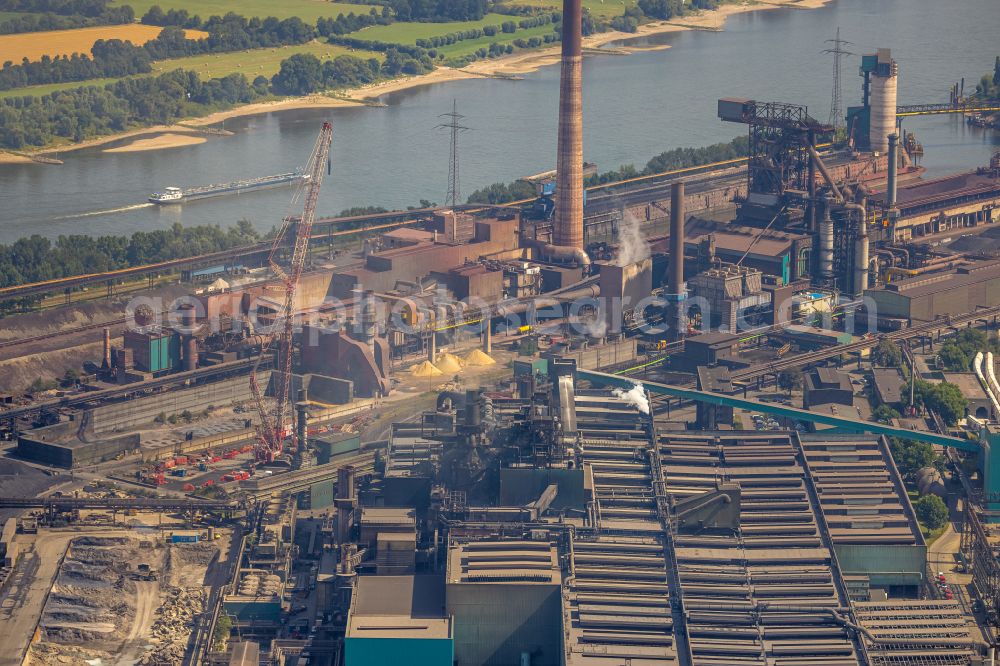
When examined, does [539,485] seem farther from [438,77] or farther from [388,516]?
[438,77]

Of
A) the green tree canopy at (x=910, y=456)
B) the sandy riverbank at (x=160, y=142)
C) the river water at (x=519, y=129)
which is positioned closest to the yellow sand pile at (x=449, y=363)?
the green tree canopy at (x=910, y=456)

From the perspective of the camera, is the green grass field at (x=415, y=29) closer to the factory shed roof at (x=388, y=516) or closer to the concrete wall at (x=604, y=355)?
the concrete wall at (x=604, y=355)

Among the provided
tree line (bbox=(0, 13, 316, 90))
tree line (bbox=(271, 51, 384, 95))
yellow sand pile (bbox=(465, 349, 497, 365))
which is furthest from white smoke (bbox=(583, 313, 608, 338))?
tree line (bbox=(0, 13, 316, 90))

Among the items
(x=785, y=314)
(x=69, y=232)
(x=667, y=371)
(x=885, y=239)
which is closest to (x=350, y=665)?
(x=667, y=371)

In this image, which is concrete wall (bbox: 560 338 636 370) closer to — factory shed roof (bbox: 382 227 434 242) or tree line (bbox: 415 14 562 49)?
factory shed roof (bbox: 382 227 434 242)

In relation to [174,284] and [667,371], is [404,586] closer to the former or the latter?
[667,371]
